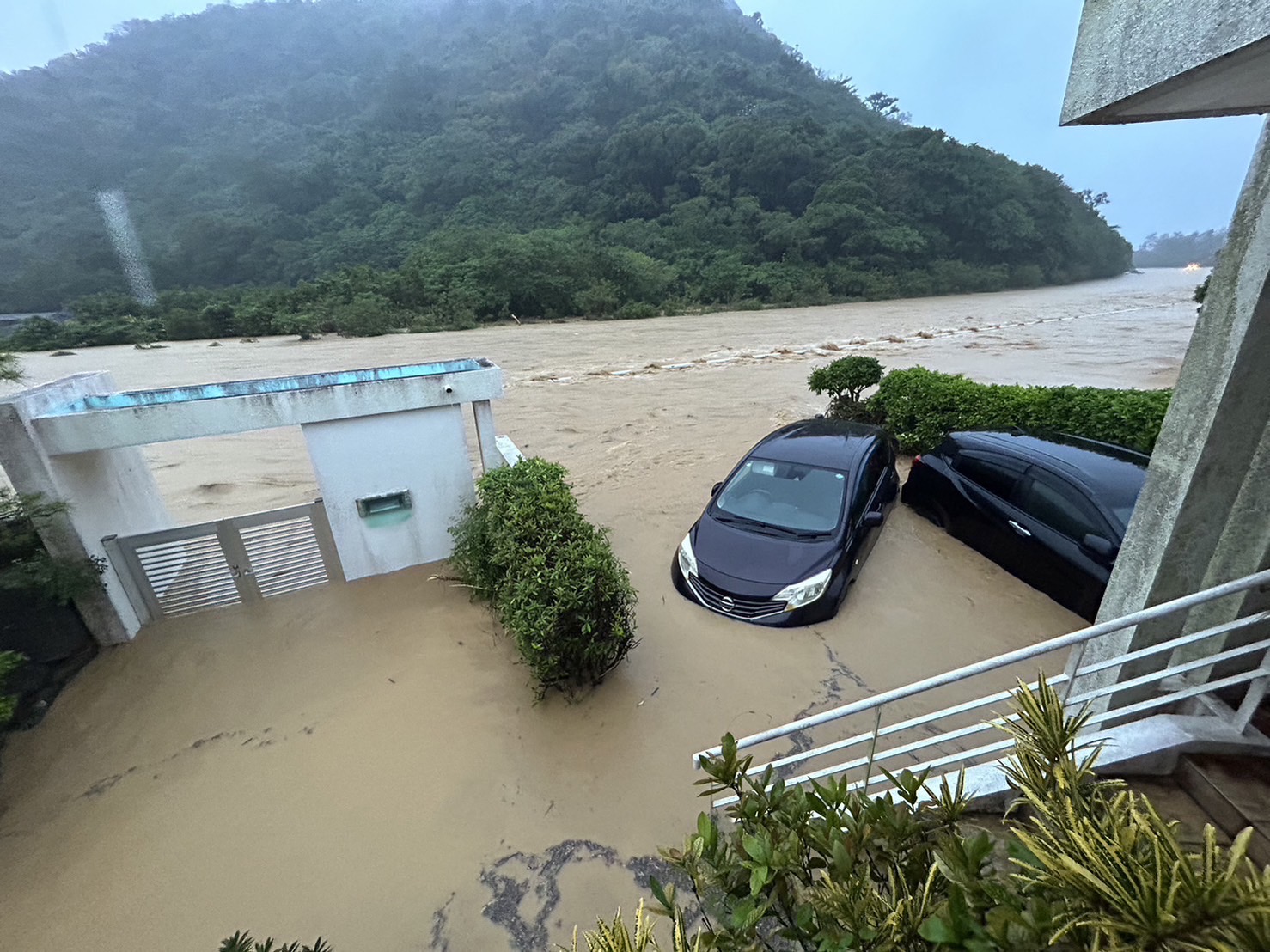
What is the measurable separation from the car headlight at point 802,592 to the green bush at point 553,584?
1.33 m

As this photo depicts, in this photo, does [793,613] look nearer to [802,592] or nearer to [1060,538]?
[802,592]

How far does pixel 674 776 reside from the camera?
3.73 metres

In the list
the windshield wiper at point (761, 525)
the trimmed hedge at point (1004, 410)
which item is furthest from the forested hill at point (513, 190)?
the windshield wiper at point (761, 525)

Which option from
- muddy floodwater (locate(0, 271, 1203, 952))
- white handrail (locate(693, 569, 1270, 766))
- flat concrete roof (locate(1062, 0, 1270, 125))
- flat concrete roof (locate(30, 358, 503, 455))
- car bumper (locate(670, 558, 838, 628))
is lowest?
muddy floodwater (locate(0, 271, 1203, 952))

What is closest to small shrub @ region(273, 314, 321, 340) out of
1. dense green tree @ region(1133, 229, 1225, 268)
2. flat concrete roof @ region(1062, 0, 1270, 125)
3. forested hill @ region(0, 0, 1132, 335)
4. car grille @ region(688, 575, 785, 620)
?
forested hill @ region(0, 0, 1132, 335)

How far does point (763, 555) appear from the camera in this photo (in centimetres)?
504

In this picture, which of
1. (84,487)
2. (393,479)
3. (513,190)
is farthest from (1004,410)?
(513,190)

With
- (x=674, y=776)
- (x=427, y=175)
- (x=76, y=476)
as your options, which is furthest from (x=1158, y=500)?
(x=427, y=175)

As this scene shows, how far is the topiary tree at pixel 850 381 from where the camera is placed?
9758mm

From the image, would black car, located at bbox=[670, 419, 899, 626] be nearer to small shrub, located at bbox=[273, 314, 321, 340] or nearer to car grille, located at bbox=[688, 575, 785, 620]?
car grille, located at bbox=[688, 575, 785, 620]

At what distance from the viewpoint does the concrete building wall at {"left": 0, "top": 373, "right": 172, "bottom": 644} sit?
4059 millimetres

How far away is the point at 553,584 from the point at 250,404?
308 cm

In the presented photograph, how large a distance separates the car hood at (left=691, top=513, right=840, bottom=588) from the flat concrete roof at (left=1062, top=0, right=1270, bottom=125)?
11.3 feet

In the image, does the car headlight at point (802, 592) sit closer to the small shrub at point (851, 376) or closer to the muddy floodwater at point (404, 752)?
the muddy floodwater at point (404, 752)
